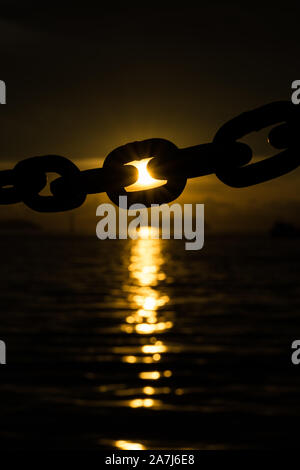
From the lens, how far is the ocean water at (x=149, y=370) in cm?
3959

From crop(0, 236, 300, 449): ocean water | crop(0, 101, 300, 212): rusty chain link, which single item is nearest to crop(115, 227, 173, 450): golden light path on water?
crop(0, 236, 300, 449): ocean water

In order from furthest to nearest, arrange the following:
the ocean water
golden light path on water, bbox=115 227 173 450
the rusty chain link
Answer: golden light path on water, bbox=115 227 173 450 < the ocean water < the rusty chain link

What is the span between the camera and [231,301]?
86375 millimetres

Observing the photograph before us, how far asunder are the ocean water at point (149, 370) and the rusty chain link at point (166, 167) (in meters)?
35.9

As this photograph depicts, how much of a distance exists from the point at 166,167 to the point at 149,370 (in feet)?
162

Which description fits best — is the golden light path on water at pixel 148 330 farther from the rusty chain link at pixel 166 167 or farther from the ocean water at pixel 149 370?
the rusty chain link at pixel 166 167

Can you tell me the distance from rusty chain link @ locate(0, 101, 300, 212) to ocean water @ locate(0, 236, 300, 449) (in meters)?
35.9

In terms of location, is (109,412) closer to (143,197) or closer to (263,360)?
(263,360)

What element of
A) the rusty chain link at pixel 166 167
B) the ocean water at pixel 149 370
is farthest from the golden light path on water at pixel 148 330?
the rusty chain link at pixel 166 167

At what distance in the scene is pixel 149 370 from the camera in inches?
2025

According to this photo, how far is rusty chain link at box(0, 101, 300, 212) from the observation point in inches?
98.5

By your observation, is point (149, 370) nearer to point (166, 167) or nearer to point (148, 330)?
point (148, 330)

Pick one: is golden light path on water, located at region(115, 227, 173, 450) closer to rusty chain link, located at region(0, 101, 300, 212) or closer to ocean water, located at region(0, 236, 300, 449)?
ocean water, located at region(0, 236, 300, 449)
